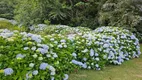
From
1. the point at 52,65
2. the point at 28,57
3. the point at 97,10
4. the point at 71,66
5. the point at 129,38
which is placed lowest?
the point at 97,10

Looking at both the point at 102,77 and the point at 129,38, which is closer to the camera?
the point at 102,77

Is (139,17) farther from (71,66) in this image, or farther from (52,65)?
(52,65)

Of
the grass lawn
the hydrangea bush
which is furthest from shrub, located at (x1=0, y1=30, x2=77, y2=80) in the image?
the grass lawn

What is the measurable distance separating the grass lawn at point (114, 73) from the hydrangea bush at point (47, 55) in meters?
0.14

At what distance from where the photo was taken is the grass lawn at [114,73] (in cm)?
388

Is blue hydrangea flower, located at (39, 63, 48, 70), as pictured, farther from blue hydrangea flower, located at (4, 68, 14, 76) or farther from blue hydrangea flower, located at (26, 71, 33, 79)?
blue hydrangea flower, located at (4, 68, 14, 76)

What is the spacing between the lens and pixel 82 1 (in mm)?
10117

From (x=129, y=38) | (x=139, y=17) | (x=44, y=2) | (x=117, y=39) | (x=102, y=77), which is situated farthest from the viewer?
(x=44, y=2)

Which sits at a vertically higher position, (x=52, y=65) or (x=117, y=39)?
(x=52, y=65)

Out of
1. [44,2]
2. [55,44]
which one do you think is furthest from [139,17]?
[55,44]

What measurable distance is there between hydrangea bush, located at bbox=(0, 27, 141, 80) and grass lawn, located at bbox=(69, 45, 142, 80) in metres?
0.14

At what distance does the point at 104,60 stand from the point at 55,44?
1.44 m

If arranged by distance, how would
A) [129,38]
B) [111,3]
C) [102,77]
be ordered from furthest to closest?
1. [111,3]
2. [129,38]
3. [102,77]

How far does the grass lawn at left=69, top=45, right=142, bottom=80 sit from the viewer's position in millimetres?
3881
